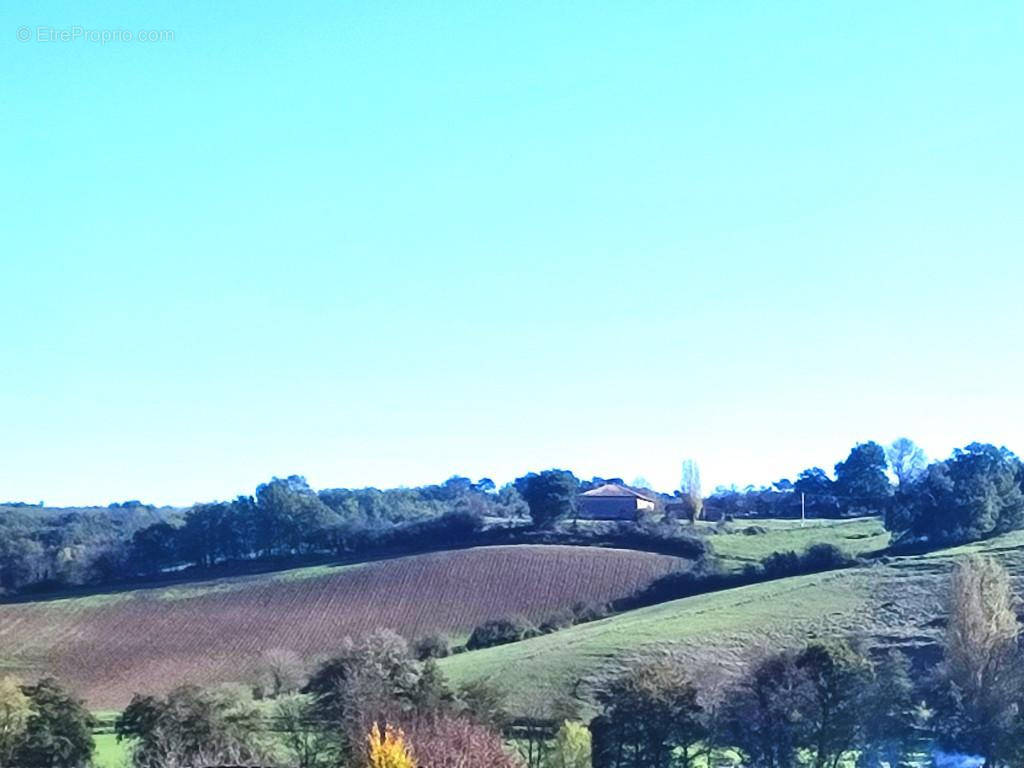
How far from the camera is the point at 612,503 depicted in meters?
126

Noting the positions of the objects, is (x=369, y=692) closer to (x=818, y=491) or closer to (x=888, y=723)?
(x=888, y=723)

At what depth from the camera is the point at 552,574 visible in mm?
90000

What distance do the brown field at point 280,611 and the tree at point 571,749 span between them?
31.6 meters

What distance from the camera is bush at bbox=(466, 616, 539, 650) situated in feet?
259

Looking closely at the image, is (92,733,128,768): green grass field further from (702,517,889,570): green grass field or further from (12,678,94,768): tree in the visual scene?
(702,517,889,570): green grass field

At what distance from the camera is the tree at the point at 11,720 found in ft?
163

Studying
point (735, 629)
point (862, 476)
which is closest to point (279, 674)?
point (735, 629)

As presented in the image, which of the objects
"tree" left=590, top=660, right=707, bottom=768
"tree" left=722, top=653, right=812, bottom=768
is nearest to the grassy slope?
"tree" left=722, top=653, right=812, bottom=768

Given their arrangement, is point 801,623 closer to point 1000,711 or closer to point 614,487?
point 1000,711

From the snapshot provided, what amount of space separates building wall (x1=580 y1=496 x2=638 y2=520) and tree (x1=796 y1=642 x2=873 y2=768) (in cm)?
6947

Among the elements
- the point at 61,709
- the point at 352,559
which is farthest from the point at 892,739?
the point at 352,559

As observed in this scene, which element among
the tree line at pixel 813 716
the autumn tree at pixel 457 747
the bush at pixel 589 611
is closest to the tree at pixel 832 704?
the tree line at pixel 813 716

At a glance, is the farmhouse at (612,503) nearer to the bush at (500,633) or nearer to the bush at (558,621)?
the bush at (558,621)

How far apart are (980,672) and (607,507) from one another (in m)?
73.7
